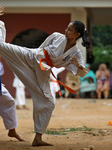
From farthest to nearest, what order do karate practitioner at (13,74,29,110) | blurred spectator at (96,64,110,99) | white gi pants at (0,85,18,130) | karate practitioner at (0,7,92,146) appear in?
blurred spectator at (96,64,110,99) < karate practitioner at (13,74,29,110) < white gi pants at (0,85,18,130) < karate practitioner at (0,7,92,146)

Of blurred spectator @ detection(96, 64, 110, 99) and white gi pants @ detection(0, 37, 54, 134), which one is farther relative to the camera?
blurred spectator @ detection(96, 64, 110, 99)

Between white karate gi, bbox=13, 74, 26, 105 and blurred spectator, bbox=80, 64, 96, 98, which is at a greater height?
white karate gi, bbox=13, 74, 26, 105

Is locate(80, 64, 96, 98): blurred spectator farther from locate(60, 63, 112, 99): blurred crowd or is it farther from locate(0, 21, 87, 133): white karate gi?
locate(0, 21, 87, 133): white karate gi

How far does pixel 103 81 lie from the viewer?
13.2 meters

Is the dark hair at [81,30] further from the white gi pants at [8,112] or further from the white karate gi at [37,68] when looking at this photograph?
the white gi pants at [8,112]

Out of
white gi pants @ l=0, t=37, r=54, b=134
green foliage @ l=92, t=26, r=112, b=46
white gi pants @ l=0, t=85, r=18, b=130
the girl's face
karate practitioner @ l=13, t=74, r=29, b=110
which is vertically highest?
the girl's face

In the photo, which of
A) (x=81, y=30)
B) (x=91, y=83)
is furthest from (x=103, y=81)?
(x=81, y=30)

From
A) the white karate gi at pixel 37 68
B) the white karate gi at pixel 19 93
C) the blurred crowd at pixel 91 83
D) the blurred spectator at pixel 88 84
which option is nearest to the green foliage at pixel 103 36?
the blurred crowd at pixel 91 83

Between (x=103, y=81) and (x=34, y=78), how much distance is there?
9.44 metres

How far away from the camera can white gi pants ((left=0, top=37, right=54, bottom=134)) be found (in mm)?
4036

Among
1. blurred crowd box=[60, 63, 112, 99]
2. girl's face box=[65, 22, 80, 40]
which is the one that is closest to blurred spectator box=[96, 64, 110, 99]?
blurred crowd box=[60, 63, 112, 99]

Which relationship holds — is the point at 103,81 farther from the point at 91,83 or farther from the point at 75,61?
the point at 75,61

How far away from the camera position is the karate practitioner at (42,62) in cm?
403

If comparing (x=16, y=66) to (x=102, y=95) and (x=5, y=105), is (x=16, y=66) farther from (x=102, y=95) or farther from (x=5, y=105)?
(x=102, y=95)
